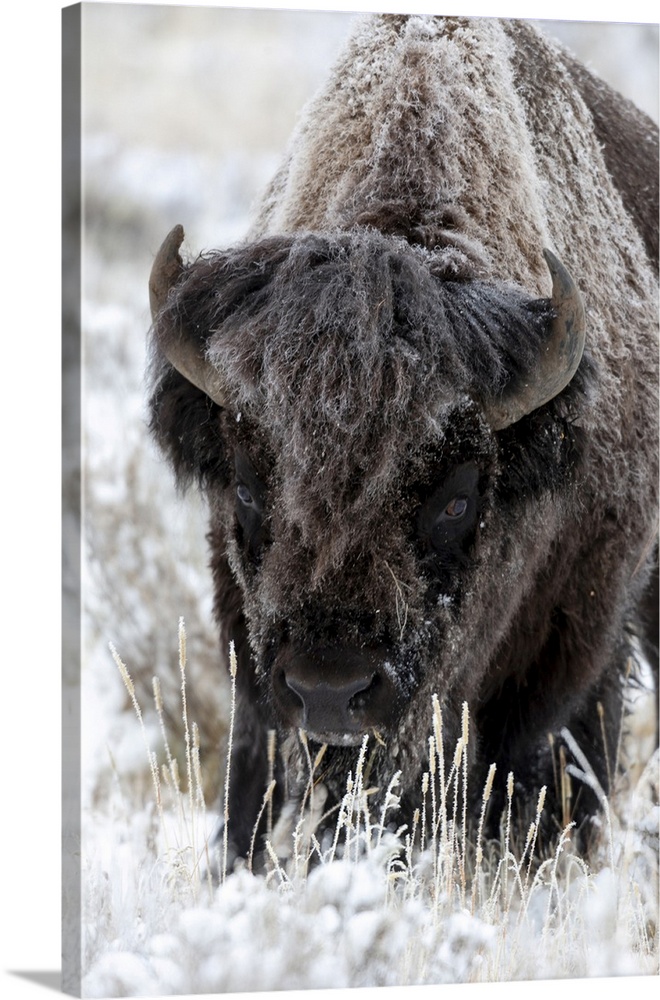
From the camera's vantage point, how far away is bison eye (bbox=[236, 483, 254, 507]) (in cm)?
354

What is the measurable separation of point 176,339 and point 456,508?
0.75 m

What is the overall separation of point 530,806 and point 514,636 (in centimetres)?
60

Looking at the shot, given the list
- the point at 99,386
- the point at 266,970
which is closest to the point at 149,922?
the point at 266,970

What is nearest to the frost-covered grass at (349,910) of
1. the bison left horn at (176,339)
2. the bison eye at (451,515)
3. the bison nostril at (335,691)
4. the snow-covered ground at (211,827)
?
the snow-covered ground at (211,827)

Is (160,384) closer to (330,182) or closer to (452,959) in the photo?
(330,182)

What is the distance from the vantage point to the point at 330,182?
3.88 metres

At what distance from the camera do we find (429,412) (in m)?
3.28

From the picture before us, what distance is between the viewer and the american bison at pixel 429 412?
128 inches

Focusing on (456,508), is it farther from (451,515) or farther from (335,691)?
(335,691)

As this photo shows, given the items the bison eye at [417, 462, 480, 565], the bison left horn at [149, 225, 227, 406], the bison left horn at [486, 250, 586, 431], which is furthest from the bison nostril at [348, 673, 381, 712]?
the bison left horn at [149, 225, 227, 406]
